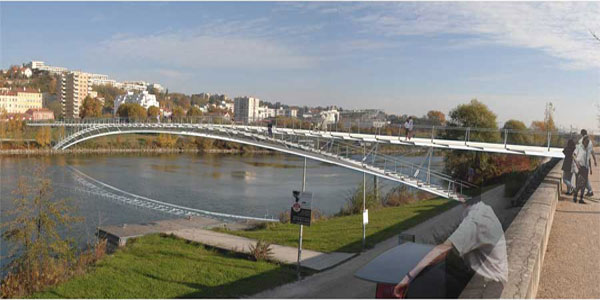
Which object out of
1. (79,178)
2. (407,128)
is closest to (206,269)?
(407,128)

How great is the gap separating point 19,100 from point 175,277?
87.1 meters

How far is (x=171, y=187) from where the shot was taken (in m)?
26.9

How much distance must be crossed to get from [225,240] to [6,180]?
19225mm

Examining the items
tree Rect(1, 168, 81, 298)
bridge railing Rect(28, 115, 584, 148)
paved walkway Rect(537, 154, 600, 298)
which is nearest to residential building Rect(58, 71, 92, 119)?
bridge railing Rect(28, 115, 584, 148)

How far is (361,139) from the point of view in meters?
18.3

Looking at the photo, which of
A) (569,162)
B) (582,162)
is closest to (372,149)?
(569,162)

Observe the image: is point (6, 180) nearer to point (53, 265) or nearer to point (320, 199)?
point (320, 199)

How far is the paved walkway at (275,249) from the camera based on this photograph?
30.4 ft

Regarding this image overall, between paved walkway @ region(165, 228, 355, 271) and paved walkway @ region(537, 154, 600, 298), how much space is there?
13.7 feet

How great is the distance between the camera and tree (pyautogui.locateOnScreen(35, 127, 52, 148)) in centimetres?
4700

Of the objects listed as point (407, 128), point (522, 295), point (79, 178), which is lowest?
point (79, 178)

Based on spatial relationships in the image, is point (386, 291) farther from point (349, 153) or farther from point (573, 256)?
point (349, 153)

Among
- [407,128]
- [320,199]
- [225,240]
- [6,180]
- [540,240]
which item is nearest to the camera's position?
[540,240]

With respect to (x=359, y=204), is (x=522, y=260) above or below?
above
